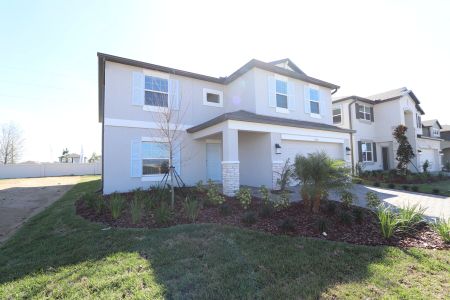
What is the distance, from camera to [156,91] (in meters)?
11.9

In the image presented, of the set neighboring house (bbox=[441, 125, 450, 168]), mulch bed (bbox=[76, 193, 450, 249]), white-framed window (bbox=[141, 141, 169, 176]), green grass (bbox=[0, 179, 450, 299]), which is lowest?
green grass (bbox=[0, 179, 450, 299])

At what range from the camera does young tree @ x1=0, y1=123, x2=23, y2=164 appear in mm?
42438

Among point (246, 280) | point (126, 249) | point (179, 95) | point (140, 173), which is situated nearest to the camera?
point (246, 280)

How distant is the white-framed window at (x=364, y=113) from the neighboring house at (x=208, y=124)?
774 cm

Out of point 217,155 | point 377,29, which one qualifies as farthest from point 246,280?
point 377,29

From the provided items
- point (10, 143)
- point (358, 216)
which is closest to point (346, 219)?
point (358, 216)

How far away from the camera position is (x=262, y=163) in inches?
455

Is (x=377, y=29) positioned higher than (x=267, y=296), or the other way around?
(x=377, y=29)

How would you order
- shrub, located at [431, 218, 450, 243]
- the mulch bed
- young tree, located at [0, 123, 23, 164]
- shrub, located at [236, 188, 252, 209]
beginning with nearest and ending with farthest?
shrub, located at [431, 218, 450, 243]
the mulch bed
shrub, located at [236, 188, 252, 209]
young tree, located at [0, 123, 23, 164]

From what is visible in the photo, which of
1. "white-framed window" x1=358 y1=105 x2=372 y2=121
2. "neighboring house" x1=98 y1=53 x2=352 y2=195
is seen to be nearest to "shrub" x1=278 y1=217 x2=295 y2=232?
"neighboring house" x1=98 y1=53 x2=352 y2=195

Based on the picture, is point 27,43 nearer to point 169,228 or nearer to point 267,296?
point 169,228

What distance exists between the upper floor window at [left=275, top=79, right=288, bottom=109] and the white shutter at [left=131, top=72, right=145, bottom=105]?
286 inches

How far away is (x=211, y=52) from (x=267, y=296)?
1096cm

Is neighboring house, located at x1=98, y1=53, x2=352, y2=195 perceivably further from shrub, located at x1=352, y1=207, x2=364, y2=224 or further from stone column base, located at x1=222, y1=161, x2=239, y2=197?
shrub, located at x1=352, y1=207, x2=364, y2=224
